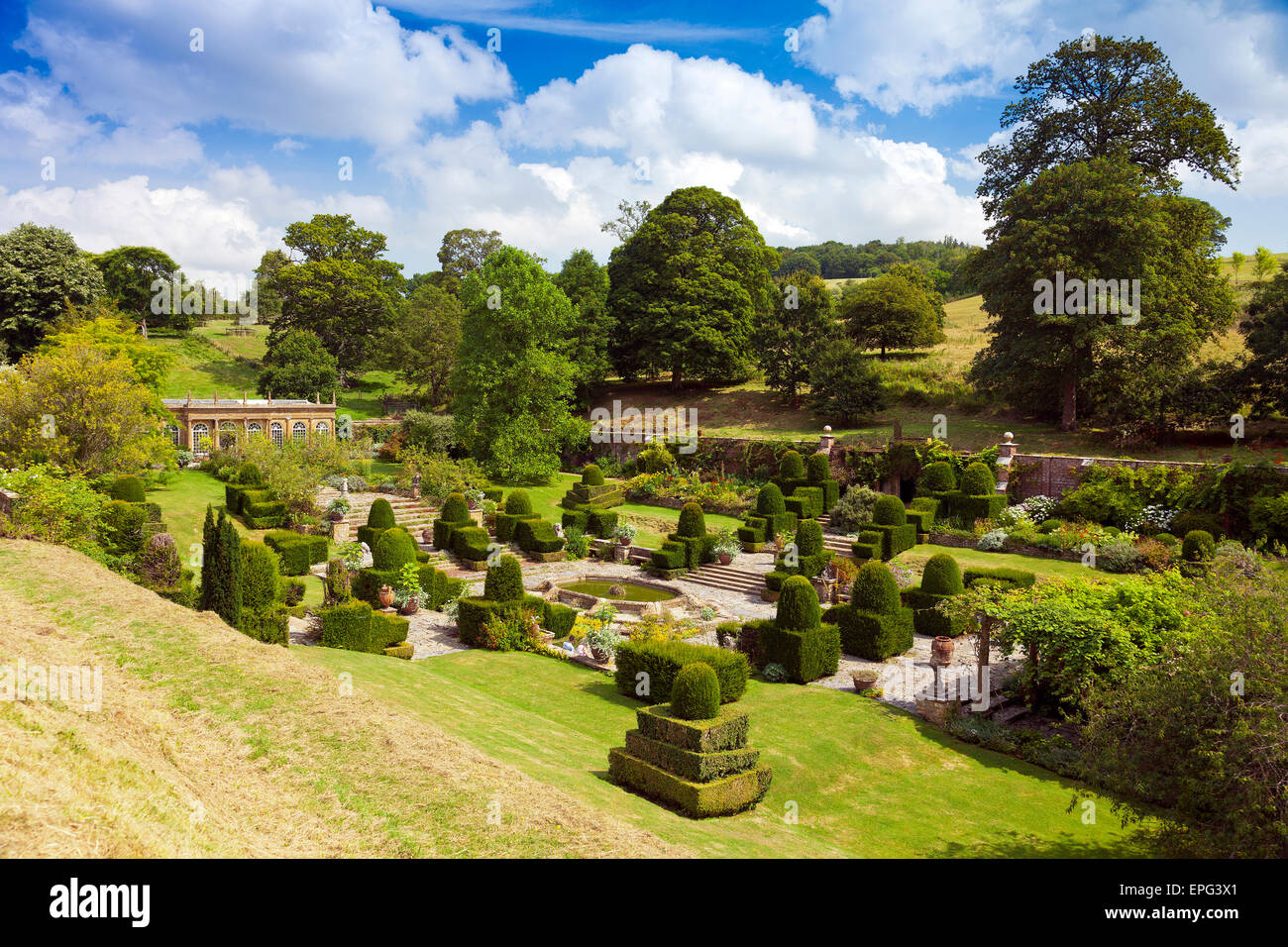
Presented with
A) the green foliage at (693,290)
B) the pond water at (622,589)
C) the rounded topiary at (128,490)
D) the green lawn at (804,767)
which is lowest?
the green lawn at (804,767)

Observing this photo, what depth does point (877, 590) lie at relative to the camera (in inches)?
753

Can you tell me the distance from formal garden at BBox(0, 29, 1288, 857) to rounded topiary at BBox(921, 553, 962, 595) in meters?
0.10

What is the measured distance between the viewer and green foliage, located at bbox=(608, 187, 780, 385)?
4969 cm

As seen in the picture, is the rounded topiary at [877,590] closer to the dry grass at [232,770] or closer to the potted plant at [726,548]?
the potted plant at [726,548]

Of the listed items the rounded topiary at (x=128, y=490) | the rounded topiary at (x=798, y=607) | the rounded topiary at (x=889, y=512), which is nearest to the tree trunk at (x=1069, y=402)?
the rounded topiary at (x=889, y=512)

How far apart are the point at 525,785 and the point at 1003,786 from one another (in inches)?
323

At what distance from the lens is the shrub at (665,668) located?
1571 centimetres

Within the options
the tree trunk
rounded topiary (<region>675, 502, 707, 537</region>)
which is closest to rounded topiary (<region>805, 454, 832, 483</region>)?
rounded topiary (<region>675, 502, 707, 537</region>)

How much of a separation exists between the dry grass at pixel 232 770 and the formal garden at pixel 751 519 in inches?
53.1
